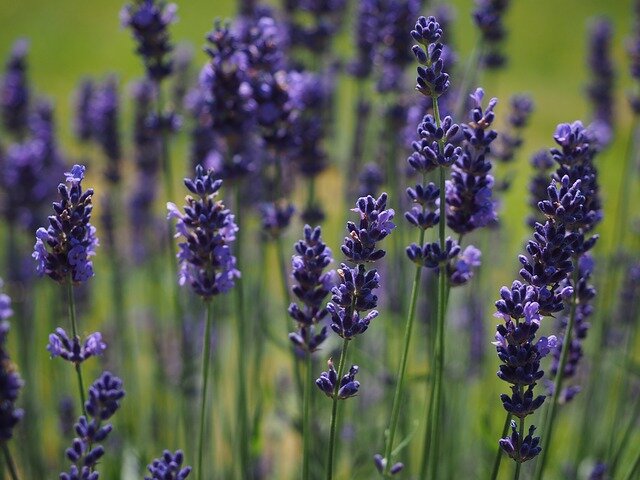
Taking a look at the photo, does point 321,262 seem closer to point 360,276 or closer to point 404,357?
point 360,276

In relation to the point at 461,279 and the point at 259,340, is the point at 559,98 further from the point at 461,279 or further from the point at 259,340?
the point at 461,279

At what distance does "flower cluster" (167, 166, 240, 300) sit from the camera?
5.47 ft

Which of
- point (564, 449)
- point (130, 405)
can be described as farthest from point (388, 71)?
point (564, 449)

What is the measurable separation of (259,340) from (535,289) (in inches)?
66.6

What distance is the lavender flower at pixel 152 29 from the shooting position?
2.47 meters

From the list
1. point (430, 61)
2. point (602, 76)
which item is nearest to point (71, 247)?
point (430, 61)

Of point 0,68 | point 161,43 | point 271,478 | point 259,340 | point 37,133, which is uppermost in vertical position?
point 0,68

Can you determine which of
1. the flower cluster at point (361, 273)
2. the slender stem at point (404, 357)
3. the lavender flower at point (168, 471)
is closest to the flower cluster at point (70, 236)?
the lavender flower at point (168, 471)

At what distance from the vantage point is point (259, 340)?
3.12 metres

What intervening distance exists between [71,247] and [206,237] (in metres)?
0.28

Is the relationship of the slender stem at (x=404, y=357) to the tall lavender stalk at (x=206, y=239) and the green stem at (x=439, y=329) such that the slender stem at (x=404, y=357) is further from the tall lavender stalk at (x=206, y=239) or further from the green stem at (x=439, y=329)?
the tall lavender stalk at (x=206, y=239)

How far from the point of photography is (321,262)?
64.9 inches

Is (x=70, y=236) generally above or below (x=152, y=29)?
below

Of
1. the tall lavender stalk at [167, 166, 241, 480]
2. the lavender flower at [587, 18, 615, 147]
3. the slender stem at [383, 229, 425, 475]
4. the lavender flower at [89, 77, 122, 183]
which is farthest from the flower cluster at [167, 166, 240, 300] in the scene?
the lavender flower at [587, 18, 615, 147]
